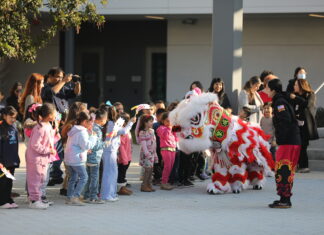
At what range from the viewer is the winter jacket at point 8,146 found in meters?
10.4

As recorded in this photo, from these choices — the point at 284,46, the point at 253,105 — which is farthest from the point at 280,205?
the point at 284,46

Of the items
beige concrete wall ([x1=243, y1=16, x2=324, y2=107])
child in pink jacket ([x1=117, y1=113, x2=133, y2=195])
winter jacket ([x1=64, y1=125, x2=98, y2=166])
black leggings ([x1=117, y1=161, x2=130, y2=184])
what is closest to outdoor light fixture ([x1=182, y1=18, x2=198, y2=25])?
beige concrete wall ([x1=243, y1=16, x2=324, y2=107])

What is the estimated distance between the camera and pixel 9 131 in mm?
10422

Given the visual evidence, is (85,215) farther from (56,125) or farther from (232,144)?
(232,144)

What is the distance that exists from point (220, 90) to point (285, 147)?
11.1 ft

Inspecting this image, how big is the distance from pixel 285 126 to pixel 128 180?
3704 mm

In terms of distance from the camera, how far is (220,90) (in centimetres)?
1377

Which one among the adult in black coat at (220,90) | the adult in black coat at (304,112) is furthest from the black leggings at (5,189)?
the adult in black coat at (220,90)

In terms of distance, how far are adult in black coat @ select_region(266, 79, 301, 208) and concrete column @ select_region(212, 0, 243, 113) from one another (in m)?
3.91

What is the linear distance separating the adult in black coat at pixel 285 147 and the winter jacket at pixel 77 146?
8.30ft

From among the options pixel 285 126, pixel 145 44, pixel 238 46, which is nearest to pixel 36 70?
pixel 145 44

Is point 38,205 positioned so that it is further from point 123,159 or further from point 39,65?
point 39,65

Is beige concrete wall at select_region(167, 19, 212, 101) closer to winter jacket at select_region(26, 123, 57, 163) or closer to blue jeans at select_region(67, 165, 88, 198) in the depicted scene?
blue jeans at select_region(67, 165, 88, 198)

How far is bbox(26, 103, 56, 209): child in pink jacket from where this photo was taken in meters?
10.3
